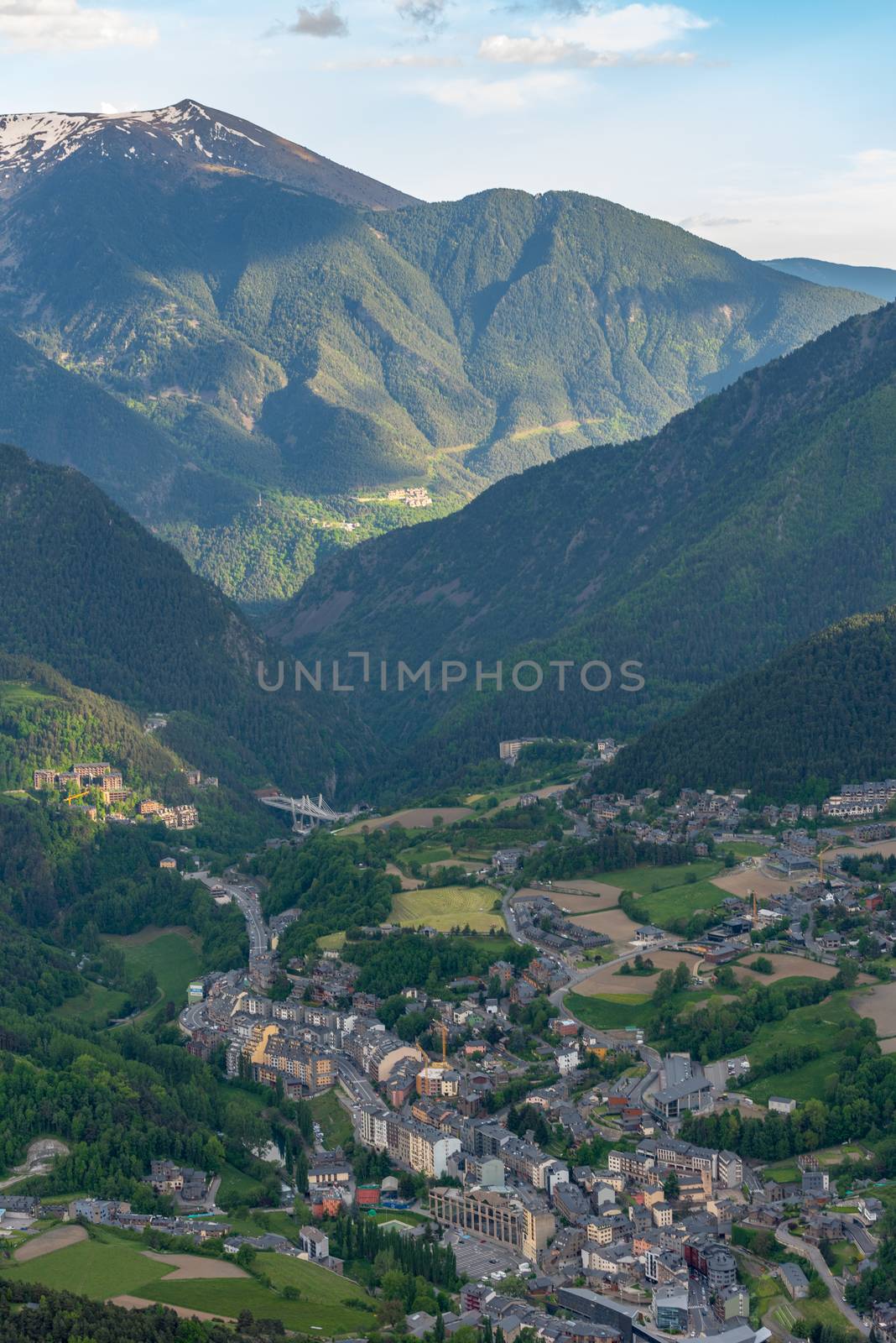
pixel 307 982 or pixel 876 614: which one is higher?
pixel 876 614

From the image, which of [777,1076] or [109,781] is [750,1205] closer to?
[777,1076]

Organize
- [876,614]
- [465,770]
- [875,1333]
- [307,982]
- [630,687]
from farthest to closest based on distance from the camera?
[630,687] < [465,770] < [876,614] < [307,982] < [875,1333]

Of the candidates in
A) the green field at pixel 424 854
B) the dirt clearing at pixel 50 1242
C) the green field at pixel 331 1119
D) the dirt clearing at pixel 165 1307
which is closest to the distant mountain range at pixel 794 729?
the green field at pixel 424 854

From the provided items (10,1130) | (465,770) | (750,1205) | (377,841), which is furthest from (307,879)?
(750,1205)

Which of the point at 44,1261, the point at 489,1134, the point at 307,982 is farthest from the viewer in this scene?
the point at 307,982

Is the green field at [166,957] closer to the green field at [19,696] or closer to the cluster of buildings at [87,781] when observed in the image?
the cluster of buildings at [87,781]

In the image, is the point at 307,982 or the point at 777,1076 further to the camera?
the point at 307,982
